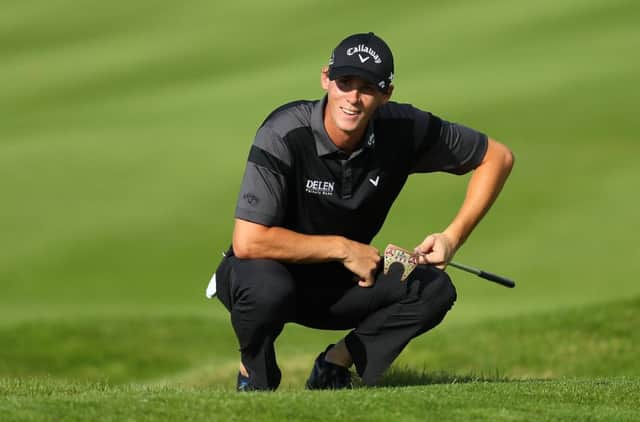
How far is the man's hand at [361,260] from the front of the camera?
5816 mm

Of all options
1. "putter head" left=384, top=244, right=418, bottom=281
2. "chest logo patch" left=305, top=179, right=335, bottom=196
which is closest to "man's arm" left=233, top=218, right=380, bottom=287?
"putter head" left=384, top=244, right=418, bottom=281

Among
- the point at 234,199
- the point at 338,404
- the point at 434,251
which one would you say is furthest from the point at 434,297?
the point at 234,199

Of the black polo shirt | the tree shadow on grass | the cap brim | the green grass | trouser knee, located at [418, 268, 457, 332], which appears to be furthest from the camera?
the tree shadow on grass

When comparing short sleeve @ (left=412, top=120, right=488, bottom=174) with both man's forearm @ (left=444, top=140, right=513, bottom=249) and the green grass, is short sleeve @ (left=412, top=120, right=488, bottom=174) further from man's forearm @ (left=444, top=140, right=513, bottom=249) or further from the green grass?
the green grass

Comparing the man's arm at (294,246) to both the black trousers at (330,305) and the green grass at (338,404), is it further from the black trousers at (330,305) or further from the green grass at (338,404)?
the green grass at (338,404)

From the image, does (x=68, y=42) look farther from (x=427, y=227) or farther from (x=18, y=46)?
(x=427, y=227)

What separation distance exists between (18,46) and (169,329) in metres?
9.06

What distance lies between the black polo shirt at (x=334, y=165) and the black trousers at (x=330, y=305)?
237mm

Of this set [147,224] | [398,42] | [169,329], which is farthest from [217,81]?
[169,329]

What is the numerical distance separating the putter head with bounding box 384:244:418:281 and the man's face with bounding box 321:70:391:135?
555 millimetres

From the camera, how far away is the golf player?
5.79 metres

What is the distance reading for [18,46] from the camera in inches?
750

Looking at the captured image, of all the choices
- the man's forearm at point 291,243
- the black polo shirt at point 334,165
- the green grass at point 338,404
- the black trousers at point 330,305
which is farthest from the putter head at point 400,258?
the green grass at point 338,404

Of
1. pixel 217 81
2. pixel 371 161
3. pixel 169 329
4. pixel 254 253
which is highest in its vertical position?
pixel 217 81
